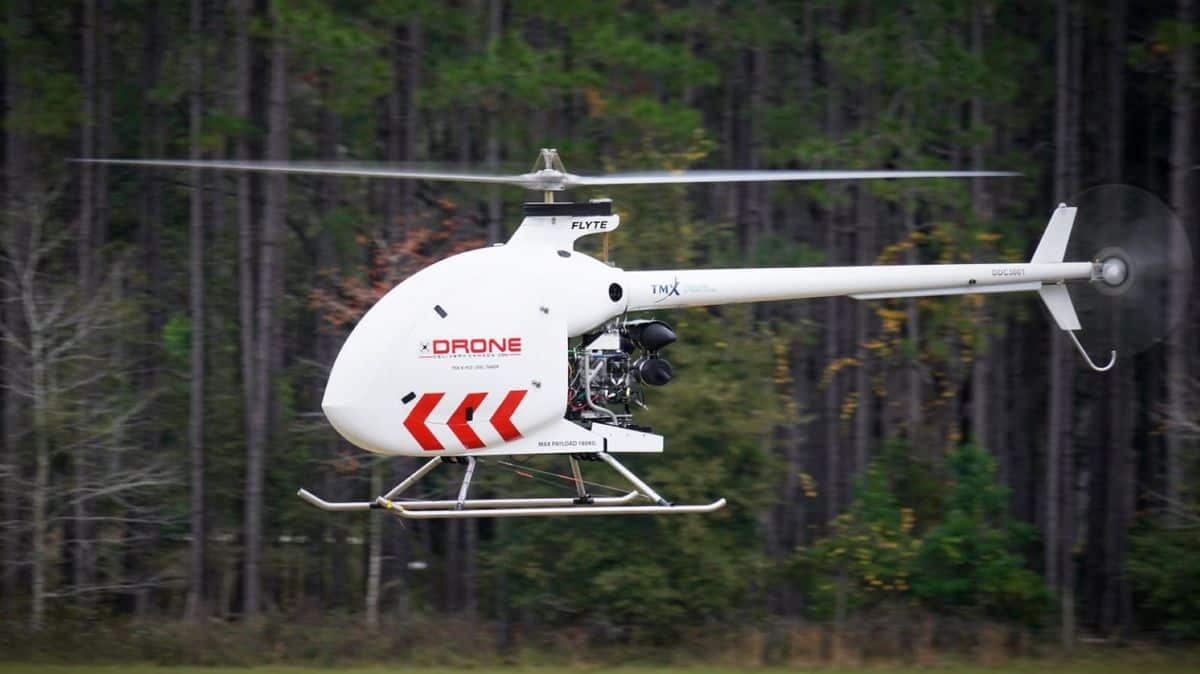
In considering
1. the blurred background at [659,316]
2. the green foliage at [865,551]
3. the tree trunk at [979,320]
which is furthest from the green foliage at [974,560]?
the tree trunk at [979,320]

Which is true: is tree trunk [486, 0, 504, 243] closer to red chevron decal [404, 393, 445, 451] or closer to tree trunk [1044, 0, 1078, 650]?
tree trunk [1044, 0, 1078, 650]

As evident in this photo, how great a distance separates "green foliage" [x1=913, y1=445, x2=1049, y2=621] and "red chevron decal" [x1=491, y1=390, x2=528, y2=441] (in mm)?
10073

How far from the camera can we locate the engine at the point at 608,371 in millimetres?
10203

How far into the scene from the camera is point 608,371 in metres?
10.3

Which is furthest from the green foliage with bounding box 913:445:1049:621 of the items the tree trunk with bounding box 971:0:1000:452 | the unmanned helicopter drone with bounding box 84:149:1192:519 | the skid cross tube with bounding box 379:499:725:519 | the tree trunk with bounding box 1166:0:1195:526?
the skid cross tube with bounding box 379:499:725:519

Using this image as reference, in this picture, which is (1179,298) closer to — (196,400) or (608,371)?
(608,371)

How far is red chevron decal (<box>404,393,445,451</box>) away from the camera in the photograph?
9.62m

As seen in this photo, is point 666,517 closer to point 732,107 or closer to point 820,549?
point 820,549

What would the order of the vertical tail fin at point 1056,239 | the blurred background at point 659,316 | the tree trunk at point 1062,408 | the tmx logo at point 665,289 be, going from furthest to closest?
the tree trunk at point 1062,408 → the blurred background at point 659,316 → the vertical tail fin at point 1056,239 → the tmx logo at point 665,289

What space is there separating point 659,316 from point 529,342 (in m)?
6.85

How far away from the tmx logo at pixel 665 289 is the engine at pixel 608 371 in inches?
8.0

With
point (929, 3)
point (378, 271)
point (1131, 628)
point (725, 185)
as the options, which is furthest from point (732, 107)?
point (1131, 628)

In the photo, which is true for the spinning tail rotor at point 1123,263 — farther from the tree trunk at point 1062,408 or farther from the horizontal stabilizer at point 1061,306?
the tree trunk at point 1062,408

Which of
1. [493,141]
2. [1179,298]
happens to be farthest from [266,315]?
[1179,298]
